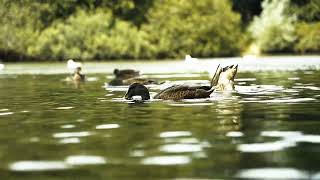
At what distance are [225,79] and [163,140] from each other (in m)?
13.4

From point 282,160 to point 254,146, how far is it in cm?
122

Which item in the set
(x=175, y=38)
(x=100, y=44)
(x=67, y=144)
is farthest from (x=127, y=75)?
(x=175, y=38)

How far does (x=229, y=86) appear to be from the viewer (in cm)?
2411

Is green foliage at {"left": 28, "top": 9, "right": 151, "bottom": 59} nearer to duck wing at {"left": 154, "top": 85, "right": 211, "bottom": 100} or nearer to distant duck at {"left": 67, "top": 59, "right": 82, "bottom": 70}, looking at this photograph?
distant duck at {"left": 67, "top": 59, "right": 82, "bottom": 70}

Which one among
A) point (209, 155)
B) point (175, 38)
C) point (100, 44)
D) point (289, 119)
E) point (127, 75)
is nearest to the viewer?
point (209, 155)

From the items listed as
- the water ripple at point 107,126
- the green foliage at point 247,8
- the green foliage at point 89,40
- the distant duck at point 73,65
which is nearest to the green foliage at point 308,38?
the green foliage at point 247,8

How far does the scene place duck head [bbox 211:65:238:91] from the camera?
2409 centimetres

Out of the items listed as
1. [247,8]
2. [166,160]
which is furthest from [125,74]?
[247,8]

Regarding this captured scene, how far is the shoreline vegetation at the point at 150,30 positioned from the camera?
279 ft

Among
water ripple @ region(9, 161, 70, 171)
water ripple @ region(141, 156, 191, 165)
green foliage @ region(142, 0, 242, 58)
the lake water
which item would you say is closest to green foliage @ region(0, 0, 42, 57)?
green foliage @ region(142, 0, 242, 58)

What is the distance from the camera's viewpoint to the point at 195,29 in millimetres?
91000

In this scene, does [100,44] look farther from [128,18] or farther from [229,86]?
[229,86]

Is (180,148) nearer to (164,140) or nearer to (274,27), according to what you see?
(164,140)

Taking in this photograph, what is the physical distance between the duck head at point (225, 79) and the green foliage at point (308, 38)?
6638 centimetres
